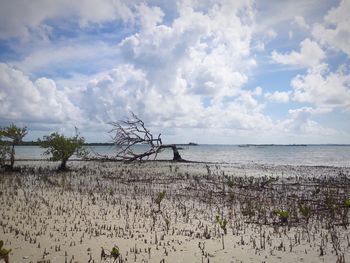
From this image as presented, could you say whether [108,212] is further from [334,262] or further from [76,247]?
[334,262]

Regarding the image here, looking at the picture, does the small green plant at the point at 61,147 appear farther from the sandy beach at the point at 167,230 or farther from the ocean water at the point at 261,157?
the sandy beach at the point at 167,230

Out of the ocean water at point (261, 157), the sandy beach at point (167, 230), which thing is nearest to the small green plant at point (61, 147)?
the ocean water at point (261, 157)

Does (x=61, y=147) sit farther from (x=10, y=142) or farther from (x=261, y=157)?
(x=261, y=157)

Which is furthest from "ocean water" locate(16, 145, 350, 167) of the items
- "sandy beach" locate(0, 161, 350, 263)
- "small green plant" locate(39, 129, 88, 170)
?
"sandy beach" locate(0, 161, 350, 263)

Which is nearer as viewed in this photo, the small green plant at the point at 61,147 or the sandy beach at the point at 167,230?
the sandy beach at the point at 167,230

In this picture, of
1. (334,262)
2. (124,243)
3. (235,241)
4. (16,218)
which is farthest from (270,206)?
(16,218)

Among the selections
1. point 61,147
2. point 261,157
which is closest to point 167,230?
point 61,147

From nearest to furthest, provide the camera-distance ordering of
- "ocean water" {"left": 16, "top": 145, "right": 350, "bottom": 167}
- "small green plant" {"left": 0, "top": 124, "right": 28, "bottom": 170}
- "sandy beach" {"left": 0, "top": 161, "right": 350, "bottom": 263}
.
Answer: "sandy beach" {"left": 0, "top": 161, "right": 350, "bottom": 263}
"small green plant" {"left": 0, "top": 124, "right": 28, "bottom": 170}
"ocean water" {"left": 16, "top": 145, "right": 350, "bottom": 167}

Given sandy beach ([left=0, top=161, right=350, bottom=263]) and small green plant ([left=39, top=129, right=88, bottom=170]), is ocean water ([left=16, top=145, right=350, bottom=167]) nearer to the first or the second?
small green plant ([left=39, top=129, right=88, bottom=170])

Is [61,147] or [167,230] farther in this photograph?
[61,147]

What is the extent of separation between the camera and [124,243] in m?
6.81

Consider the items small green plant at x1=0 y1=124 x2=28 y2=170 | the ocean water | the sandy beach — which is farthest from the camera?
the ocean water

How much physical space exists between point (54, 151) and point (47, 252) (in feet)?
64.2

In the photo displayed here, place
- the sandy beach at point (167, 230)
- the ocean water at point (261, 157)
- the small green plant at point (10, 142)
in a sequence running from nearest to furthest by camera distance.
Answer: the sandy beach at point (167, 230)
the small green plant at point (10, 142)
the ocean water at point (261, 157)
